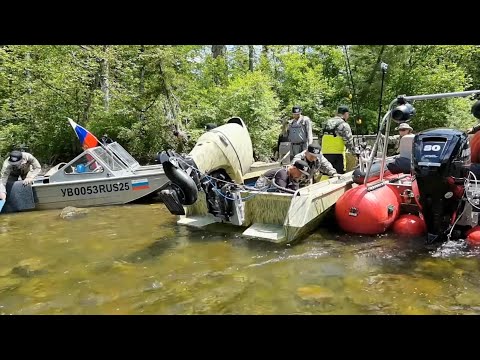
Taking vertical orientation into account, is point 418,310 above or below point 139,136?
below

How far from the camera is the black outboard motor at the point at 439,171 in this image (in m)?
5.32

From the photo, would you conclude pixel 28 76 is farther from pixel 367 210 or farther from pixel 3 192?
pixel 367 210

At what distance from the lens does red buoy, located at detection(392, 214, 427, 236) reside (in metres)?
6.27

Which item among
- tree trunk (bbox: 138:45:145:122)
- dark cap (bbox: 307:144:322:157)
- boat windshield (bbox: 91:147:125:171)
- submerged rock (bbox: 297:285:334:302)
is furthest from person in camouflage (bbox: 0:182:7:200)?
submerged rock (bbox: 297:285:334:302)

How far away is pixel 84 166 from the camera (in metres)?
9.98

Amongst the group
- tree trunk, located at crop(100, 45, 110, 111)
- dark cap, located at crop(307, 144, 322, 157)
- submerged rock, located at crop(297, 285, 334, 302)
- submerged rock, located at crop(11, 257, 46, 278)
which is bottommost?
submerged rock, located at crop(297, 285, 334, 302)

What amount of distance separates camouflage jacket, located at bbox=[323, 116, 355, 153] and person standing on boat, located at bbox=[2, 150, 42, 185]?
6.78m

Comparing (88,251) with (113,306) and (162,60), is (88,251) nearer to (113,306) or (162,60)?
(113,306)

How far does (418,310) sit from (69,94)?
1512 centimetres

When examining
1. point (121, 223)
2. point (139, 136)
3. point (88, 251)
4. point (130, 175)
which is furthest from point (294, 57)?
point (88, 251)

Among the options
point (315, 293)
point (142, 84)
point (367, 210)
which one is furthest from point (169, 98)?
point (315, 293)

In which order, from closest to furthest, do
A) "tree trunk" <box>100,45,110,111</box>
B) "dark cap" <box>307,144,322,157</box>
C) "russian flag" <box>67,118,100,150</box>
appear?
"dark cap" <box>307,144,322,157</box> → "russian flag" <box>67,118,100,150</box> → "tree trunk" <box>100,45,110,111</box>

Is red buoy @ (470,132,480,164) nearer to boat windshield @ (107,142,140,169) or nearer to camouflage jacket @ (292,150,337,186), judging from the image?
camouflage jacket @ (292,150,337,186)

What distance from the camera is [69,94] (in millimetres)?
16094
